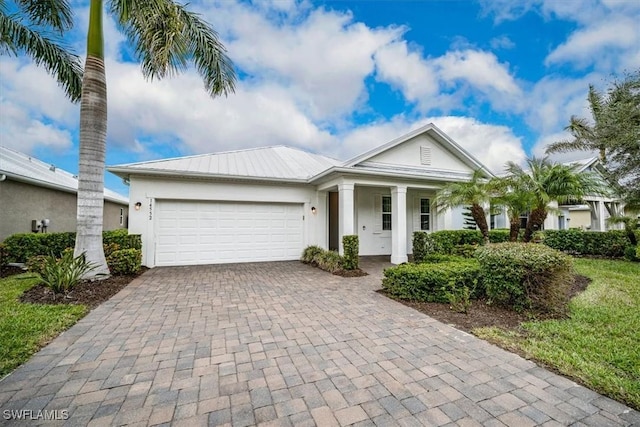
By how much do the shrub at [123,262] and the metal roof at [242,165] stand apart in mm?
2736

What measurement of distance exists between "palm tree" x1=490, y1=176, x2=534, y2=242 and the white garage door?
22.1ft

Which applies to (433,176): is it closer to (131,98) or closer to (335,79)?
(335,79)

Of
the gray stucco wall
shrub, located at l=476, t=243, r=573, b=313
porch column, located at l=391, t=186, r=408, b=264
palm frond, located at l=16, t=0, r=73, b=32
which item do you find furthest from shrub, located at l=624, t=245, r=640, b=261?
the gray stucco wall

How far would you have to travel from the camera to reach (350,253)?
8.48m

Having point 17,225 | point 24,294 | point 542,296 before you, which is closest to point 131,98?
point 17,225

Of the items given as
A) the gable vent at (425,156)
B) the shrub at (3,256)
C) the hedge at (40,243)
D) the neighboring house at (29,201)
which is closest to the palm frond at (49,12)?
the neighboring house at (29,201)

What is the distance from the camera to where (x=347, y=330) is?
162 inches

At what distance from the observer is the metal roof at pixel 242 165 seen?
9320mm

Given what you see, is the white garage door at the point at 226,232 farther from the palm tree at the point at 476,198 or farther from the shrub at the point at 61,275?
the palm tree at the point at 476,198

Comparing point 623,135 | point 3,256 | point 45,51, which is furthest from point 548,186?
point 3,256

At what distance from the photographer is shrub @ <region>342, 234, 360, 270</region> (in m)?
8.47

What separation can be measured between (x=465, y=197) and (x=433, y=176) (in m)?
2.53

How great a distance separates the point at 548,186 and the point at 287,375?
320 inches

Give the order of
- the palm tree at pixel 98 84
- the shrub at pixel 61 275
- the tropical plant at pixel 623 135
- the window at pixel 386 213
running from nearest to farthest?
the shrub at pixel 61 275
the palm tree at pixel 98 84
the tropical plant at pixel 623 135
the window at pixel 386 213
